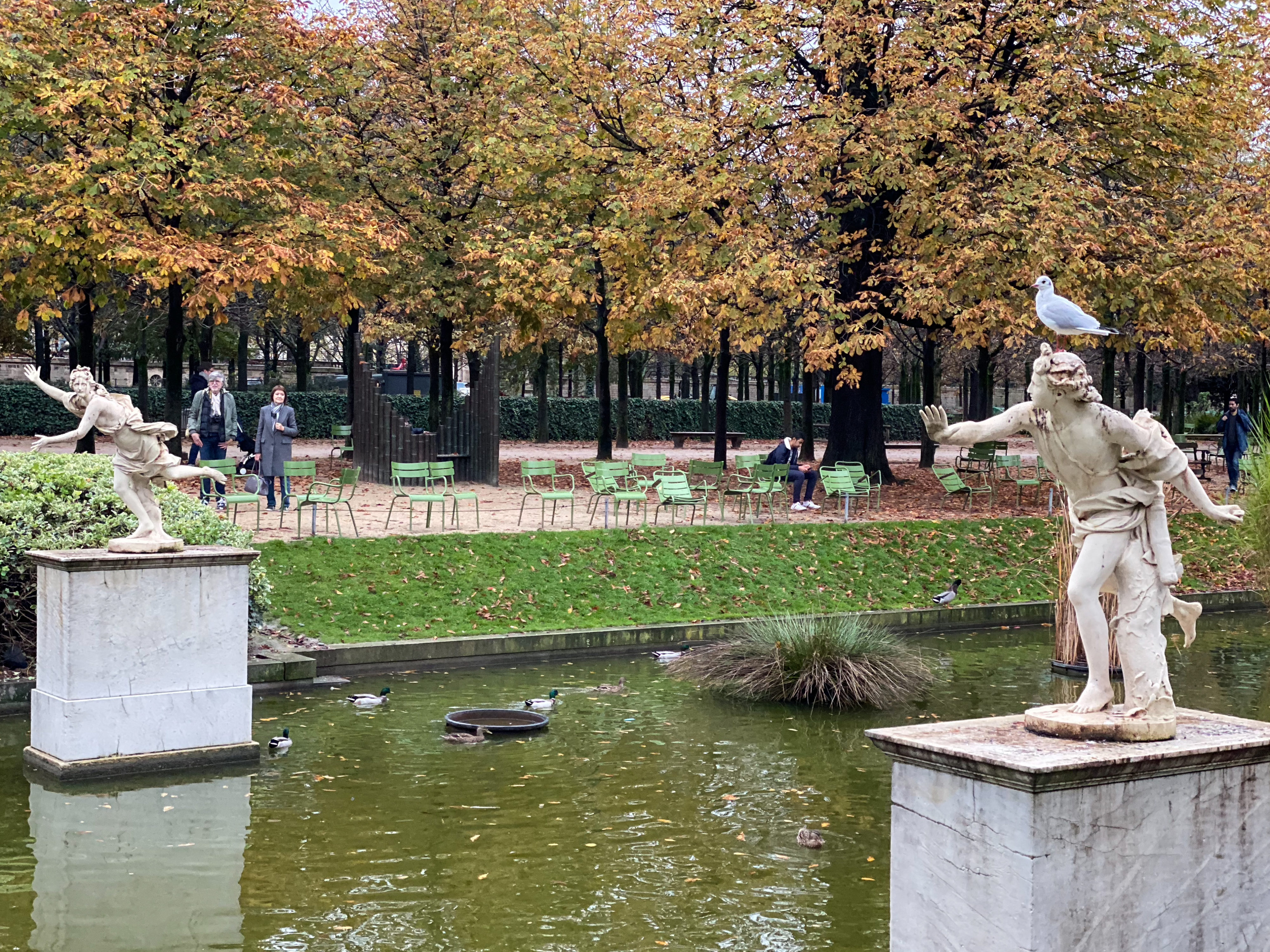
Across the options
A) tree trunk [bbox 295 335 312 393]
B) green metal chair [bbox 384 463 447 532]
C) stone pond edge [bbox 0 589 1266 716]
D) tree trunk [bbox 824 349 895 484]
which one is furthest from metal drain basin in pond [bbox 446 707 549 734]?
tree trunk [bbox 295 335 312 393]

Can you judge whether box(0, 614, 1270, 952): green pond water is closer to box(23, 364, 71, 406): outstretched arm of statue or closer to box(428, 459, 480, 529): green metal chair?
box(23, 364, 71, 406): outstretched arm of statue

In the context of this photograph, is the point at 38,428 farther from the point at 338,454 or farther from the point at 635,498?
the point at 635,498

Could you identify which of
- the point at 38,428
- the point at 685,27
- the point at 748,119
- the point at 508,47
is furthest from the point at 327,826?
the point at 38,428

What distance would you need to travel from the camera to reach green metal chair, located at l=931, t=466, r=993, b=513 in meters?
22.9

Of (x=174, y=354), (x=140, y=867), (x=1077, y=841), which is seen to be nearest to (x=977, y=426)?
(x=1077, y=841)

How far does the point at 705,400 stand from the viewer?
46062mm

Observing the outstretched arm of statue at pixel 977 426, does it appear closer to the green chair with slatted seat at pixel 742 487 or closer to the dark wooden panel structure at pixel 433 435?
the green chair with slatted seat at pixel 742 487

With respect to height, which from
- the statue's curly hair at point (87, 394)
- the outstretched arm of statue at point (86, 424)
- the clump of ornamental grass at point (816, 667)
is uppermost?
the statue's curly hair at point (87, 394)

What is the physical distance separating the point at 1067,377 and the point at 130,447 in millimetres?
6375

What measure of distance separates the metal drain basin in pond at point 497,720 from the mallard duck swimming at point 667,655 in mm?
2464

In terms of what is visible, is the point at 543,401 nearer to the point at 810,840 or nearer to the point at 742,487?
the point at 742,487

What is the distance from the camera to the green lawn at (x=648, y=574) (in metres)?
15.3

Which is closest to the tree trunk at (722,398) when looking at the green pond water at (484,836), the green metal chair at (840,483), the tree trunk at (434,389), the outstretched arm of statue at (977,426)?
the tree trunk at (434,389)

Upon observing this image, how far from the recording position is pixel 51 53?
877 inches
